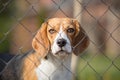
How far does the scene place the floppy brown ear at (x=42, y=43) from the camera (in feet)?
24.0

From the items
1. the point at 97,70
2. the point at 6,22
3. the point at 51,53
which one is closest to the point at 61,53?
the point at 51,53

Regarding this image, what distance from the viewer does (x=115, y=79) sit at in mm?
9820

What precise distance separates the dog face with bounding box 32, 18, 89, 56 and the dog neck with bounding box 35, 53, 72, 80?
5.2 inches

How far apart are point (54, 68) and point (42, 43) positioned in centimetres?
31

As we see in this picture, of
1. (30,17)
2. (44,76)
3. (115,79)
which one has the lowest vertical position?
(115,79)

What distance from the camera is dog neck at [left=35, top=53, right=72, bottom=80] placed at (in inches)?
293

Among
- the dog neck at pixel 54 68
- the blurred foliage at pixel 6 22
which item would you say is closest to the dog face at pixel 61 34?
the dog neck at pixel 54 68

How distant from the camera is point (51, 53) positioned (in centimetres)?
734

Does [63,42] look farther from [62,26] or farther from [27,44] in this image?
[27,44]

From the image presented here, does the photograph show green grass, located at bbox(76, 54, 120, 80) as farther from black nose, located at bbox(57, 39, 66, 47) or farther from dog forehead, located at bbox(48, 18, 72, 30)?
black nose, located at bbox(57, 39, 66, 47)

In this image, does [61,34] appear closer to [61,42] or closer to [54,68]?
[61,42]

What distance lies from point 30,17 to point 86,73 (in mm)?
1385

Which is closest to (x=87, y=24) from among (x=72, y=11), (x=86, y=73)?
(x=72, y=11)

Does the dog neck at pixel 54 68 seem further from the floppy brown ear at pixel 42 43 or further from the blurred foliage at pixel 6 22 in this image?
the blurred foliage at pixel 6 22
